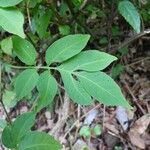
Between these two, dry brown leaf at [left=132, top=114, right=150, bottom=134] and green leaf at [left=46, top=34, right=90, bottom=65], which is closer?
green leaf at [left=46, top=34, right=90, bottom=65]

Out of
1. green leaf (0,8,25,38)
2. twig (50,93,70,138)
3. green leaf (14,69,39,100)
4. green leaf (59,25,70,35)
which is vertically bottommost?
twig (50,93,70,138)

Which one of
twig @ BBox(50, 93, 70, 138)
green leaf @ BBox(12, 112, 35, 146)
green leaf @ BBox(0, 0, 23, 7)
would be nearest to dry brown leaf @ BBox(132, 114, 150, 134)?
twig @ BBox(50, 93, 70, 138)

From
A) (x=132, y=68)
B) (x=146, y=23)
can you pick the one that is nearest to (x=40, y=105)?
(x=146, y=23)

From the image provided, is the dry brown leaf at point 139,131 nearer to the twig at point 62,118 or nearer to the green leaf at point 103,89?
the twig at point 62,118

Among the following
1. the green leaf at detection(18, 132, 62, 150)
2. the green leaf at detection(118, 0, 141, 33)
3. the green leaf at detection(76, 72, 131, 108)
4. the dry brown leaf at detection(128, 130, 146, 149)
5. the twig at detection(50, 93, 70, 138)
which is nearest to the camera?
the green leaf at detection(18, 132, 62, 150)

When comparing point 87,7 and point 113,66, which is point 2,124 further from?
point 113,66

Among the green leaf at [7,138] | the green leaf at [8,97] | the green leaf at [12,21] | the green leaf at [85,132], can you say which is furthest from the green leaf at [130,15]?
the green leaf at [8,97]

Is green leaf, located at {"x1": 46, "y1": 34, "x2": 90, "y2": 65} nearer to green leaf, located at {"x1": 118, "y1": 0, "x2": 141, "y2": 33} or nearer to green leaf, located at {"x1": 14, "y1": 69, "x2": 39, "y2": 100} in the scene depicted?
green leaf, located at {"x1": 14, "y1": 69, "x2": 39, "y2": 100}
